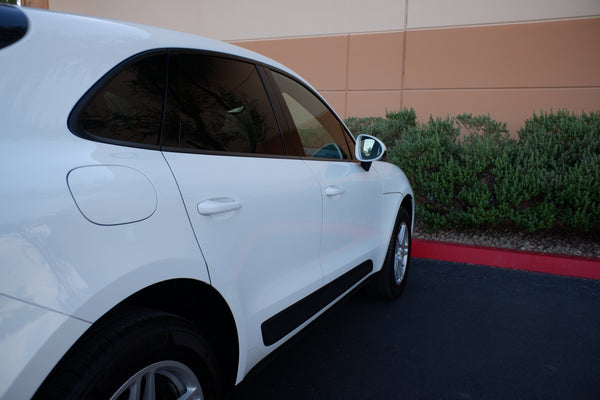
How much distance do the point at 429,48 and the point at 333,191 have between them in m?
6.28

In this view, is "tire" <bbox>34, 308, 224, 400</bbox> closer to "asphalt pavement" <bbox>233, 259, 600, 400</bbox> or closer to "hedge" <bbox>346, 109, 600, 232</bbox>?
"asphalt pavement" <bbox>233, 259, 600, 400</bbox>

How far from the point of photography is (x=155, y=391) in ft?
4.71

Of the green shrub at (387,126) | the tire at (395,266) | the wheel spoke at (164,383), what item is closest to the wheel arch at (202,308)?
the wheel spoke at (164,383)

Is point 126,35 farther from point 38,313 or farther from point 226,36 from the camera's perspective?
point 226,36

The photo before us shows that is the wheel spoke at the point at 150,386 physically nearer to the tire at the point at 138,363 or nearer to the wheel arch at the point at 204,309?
the tire at the point at 138,363

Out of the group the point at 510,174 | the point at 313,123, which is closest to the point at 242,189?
the point at 313,123

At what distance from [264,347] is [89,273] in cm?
94

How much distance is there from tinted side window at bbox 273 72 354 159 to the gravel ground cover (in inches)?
121

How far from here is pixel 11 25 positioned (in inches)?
49.9

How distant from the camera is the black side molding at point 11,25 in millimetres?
1233

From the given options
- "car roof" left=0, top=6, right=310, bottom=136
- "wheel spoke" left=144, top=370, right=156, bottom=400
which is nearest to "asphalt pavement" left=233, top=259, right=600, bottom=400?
"wheel spoke" left=144, top=370, right=156, bottom=400

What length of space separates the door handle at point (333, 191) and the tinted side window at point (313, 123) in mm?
235

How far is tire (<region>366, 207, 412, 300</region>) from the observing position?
11.6 feet

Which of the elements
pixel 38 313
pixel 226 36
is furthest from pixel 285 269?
pixel 226 36
